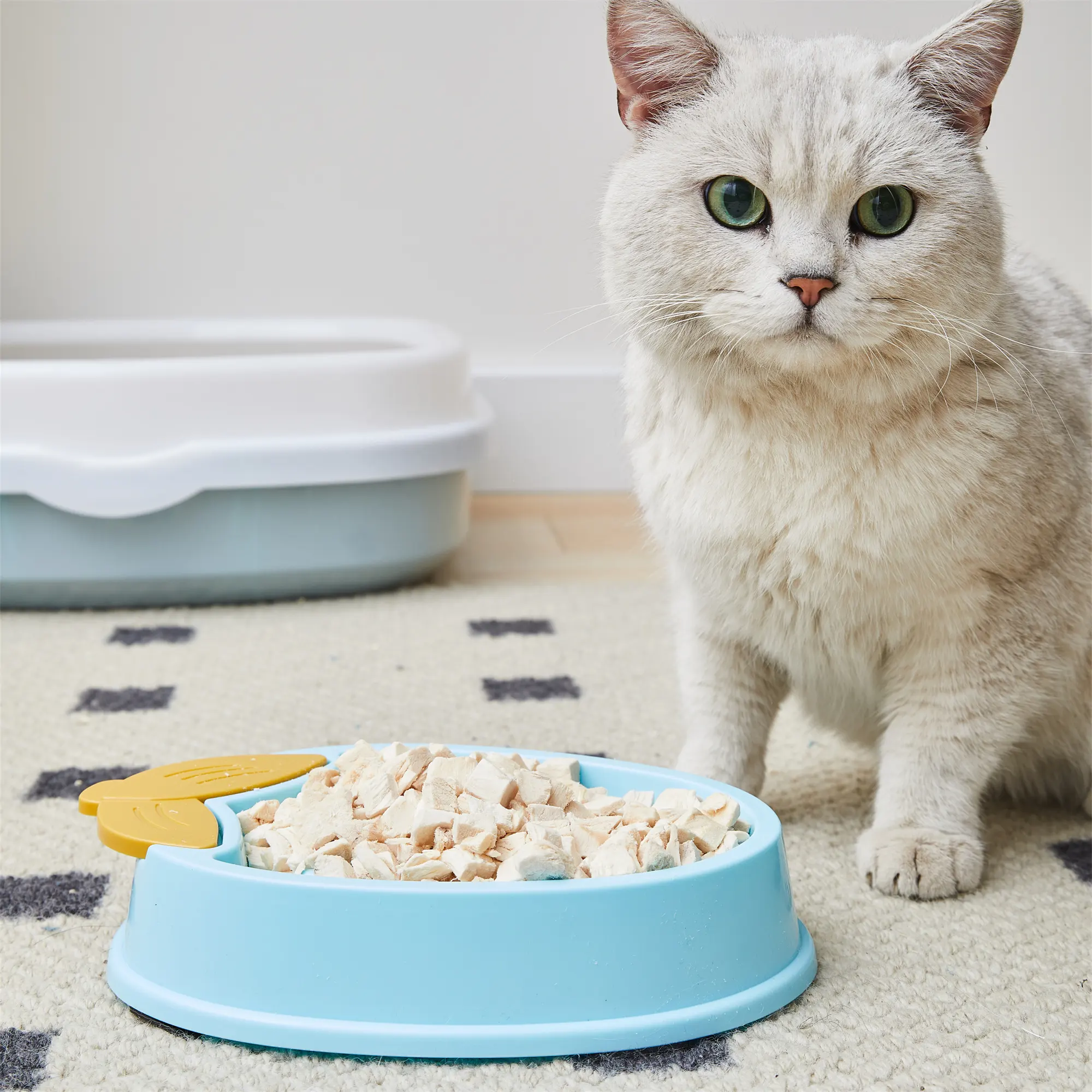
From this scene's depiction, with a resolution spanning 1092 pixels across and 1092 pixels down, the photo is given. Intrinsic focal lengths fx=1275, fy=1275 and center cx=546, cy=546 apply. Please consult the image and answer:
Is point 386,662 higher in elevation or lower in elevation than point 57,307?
lower

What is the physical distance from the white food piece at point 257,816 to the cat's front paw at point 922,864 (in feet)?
1.43

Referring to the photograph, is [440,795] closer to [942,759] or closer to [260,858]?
[260,858]

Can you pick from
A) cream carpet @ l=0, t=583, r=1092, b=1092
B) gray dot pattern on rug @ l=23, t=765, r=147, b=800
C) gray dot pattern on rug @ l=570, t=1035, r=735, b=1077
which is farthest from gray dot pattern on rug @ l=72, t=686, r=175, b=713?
gray dot pattern on rug @ l=570, t=1035, r=735, b=1077

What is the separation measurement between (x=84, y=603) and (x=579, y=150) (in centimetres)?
123

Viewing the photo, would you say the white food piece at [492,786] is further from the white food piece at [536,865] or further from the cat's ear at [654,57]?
the cat's ear at [654,57]

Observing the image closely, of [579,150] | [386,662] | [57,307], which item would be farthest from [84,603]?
[579,150]

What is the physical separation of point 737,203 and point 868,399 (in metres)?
0.16

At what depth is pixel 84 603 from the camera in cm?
176

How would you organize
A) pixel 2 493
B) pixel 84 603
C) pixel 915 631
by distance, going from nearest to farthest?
pixel 915 631, pixel 2 493, pixel 84 603

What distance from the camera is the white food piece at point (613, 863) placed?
74 centimetres

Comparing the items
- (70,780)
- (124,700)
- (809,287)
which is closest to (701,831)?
(809,287)

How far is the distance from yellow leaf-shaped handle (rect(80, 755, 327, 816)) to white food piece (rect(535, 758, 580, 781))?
16cm

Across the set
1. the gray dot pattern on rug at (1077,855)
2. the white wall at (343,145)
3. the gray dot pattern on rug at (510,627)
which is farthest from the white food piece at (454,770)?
the white wall at (343,145)

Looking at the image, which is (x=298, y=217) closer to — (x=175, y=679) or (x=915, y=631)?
(x=175, y=679)
